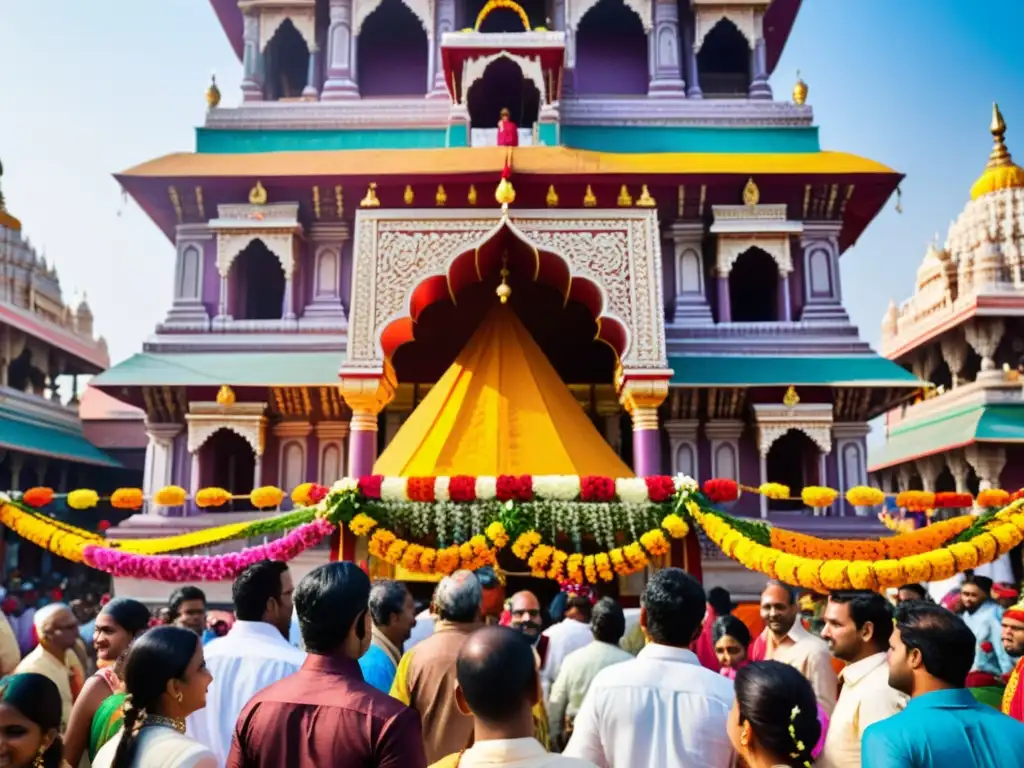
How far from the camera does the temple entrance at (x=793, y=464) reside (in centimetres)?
1418

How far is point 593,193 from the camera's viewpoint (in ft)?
45.4

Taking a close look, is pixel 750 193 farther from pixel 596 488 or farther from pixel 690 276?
pixel 596 488

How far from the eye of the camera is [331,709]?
232 cm

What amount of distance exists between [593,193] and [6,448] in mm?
14459

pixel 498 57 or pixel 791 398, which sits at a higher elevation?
pixel 498 57

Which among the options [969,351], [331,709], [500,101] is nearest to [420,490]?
[331,709]

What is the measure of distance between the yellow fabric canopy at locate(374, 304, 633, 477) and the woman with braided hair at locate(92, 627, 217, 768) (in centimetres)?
810

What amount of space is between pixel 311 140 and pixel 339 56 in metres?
2.50

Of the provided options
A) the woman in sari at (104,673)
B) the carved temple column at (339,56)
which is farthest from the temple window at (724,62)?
the woman in sari at (104,673)

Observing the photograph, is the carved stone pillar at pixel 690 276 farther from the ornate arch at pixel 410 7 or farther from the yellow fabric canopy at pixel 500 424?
the ornate arch at pixel 410 7

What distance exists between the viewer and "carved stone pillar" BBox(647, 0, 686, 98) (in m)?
17.2

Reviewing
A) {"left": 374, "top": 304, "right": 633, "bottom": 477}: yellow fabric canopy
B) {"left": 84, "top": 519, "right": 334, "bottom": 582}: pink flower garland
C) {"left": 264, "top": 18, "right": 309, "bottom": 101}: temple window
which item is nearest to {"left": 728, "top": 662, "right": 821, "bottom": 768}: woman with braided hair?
{"left": 84, "top": 519, "right": 334, "bottom": 582}: pink flower garland

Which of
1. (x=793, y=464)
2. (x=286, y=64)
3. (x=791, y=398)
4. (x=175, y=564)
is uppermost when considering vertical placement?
(x=286, y=64)

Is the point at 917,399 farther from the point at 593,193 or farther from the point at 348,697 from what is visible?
the point at 348,697
